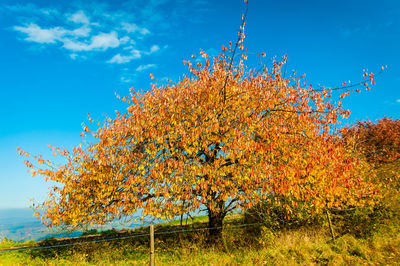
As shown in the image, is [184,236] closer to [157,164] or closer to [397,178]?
[157,164]

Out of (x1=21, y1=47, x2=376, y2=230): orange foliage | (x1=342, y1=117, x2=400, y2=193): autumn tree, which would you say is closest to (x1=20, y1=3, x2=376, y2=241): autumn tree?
(x1=21, y1=47, x2=376, y2=230): orange foliage

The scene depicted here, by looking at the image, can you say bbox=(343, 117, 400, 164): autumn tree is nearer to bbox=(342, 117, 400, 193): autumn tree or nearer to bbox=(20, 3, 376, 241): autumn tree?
bbox=(342, 117, 400, 193): autumn tree

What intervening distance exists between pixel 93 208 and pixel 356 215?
14.5 metres

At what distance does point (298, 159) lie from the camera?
432 inches

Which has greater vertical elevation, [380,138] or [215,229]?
[380,138]

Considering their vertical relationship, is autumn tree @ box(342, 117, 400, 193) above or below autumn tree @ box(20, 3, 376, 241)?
above

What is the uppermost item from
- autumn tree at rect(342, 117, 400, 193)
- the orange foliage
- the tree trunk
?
autumn tree at rect(342, 117, 400, 193)

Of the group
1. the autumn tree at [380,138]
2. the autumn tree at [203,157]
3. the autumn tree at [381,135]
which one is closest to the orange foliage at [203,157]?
the autumn tree at [203,157]

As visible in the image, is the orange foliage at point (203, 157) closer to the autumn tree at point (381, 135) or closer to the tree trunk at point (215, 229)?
the tree trunk at point (215, 229)

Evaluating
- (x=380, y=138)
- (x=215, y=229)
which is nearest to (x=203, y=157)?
(x=215, y=229)

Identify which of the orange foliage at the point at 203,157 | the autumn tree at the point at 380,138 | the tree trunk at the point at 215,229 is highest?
the autumn tree at the point at 380,138

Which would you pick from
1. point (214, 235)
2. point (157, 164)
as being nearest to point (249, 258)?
point (214, 235)

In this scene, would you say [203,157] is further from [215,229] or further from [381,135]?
[381,135]

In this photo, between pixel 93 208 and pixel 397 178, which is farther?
pixel 397 178
